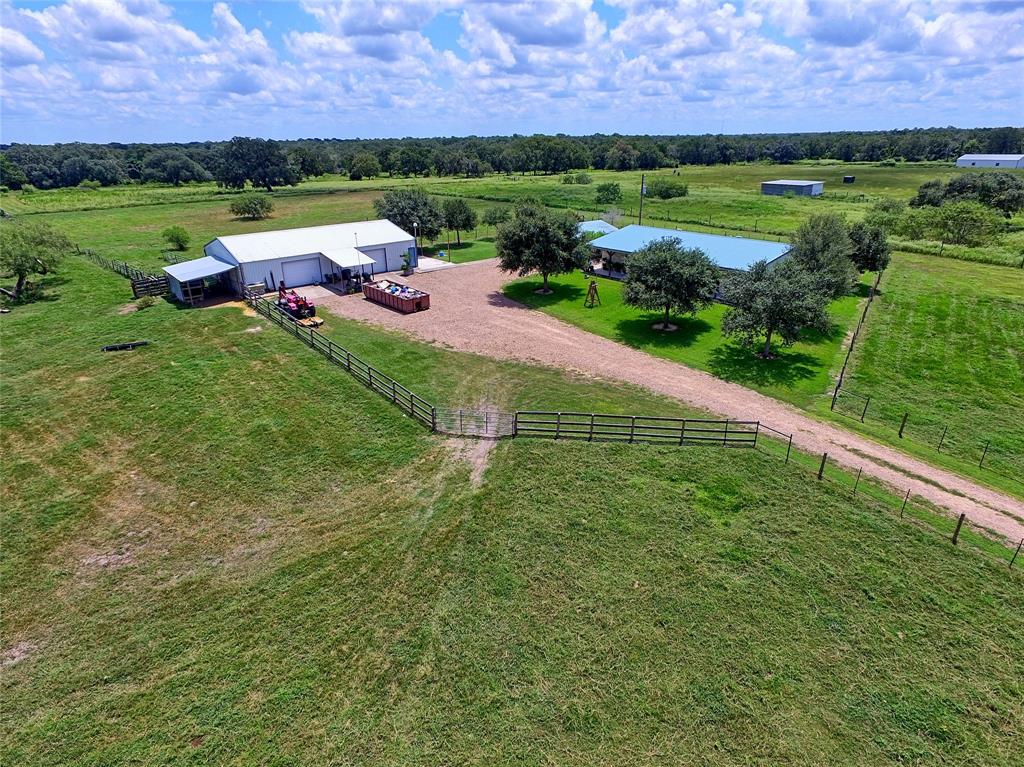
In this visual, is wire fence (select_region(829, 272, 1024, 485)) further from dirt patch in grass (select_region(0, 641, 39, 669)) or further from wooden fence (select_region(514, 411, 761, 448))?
dirt patch in grass (select_region(0, 641, 39, 669))

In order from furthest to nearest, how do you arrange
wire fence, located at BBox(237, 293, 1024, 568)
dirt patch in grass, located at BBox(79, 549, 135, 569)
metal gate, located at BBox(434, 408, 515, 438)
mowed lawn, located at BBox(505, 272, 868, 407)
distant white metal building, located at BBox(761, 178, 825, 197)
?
distant white metal building, located at BBox(761, 178, 825, 197) → mowed lawn, located at BBox(505, 272, 868, 407) → metal gate, located at BBox(434, 408, 515, 438) → wire fence, located at BBox(237, 293, 1024, 568) → dirt patch in grass, located at BBox(79, 549, 135, 569)

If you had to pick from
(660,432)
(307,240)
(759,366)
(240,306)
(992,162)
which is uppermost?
(992,162)

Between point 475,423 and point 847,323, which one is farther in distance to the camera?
point 847,323

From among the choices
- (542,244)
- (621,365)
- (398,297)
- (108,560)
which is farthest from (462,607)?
(542,244)

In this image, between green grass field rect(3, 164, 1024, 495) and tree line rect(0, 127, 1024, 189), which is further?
tree line rect(0, 127, 1024, 189)

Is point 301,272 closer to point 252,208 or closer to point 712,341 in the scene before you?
point 712,341

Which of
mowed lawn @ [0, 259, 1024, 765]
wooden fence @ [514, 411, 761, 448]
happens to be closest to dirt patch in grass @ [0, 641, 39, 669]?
mowed lawn @ [0, 259, 1024, 765]

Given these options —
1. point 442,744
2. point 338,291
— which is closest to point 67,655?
point 442,744
